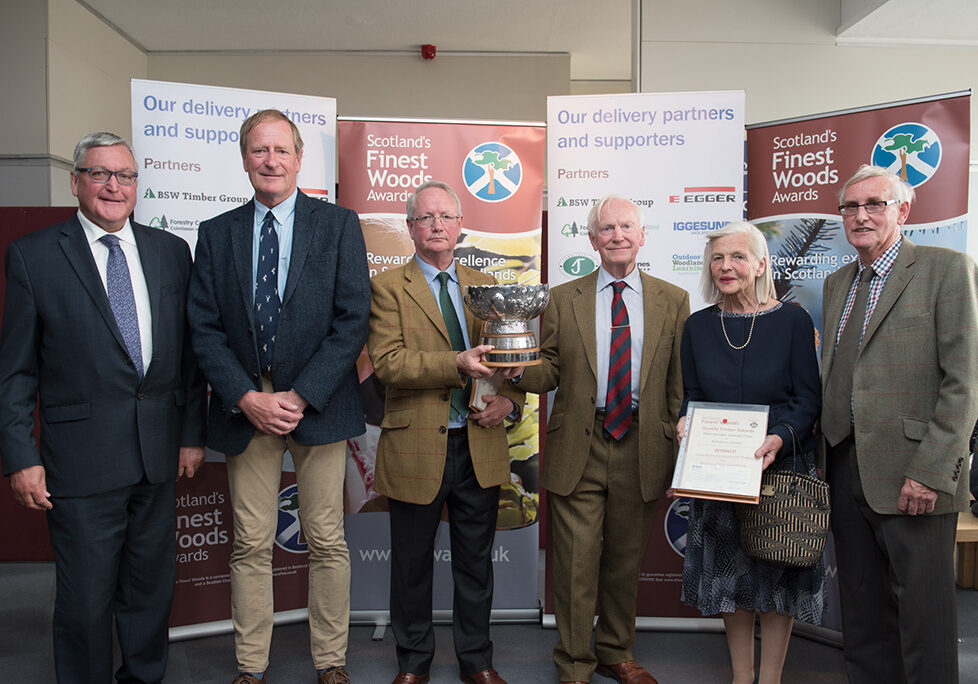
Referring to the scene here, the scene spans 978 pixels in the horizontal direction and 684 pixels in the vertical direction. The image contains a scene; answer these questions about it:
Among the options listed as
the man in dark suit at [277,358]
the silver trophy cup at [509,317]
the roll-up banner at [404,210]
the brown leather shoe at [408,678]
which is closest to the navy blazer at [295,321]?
the man in dark suit at [277,358]

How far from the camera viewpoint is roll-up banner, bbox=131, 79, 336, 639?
3.16 m

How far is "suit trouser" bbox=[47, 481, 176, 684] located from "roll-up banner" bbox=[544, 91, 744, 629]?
2.05 metres

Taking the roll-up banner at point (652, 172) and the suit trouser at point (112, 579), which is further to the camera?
the roll-up banner at point (652, 172)

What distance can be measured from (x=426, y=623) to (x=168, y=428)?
1257mm

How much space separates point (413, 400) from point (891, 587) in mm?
1731

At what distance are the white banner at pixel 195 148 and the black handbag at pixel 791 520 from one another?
2.38m

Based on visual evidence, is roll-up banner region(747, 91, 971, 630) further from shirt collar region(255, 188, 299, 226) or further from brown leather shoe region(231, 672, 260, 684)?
brown leather shoe region(231, 672, 260, 684)

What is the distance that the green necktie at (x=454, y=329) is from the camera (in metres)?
2.65

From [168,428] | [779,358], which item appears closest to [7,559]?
[168,428]

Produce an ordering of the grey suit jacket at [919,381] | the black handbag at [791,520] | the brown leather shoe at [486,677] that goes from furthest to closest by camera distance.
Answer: the brown leather shoe at [486,677] → the black handbag at [791,520] → the grey suit jacket at [919,381]

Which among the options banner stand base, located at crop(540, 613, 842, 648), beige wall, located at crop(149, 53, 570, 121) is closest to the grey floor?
banner stand base, located at crop(540, 613, 842, 648)

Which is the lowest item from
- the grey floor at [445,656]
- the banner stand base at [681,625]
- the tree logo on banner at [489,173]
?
the grey floor at [445,656]

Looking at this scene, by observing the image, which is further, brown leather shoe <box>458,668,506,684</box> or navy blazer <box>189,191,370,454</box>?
brown leather shoe <box>458,668,506,684</box>

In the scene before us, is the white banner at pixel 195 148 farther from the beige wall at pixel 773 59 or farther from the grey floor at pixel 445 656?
the beige wall at pixel 773 59
